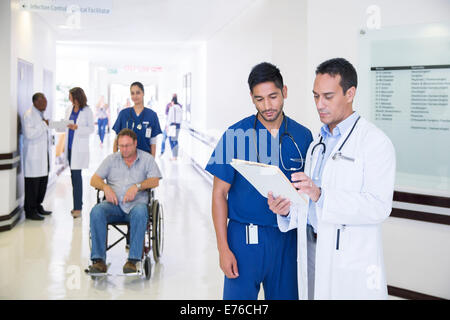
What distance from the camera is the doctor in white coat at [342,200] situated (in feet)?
5.89

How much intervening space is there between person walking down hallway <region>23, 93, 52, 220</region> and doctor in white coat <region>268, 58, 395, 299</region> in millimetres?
4668

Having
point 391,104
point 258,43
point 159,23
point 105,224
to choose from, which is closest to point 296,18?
point 391,104

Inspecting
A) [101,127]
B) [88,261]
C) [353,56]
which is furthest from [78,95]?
[101,127]

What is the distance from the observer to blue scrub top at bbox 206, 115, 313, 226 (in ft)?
6.91

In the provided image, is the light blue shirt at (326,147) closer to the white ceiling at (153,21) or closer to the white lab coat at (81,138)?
the white ceiling at (153,21)

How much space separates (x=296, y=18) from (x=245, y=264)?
3.01m

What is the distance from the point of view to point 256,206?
83.4 inches

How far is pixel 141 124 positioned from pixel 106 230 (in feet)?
5.04

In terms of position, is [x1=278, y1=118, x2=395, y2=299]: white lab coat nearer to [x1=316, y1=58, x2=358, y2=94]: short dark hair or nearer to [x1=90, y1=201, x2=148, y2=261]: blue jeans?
[x1=316, y1=58, x2=358, y2=94]: short dark hair

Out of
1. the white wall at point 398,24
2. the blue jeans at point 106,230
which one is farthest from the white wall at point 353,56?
the blue jeans at point 106,230

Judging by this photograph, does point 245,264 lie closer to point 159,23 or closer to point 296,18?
point 296,18

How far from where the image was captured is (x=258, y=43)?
20.8 ft

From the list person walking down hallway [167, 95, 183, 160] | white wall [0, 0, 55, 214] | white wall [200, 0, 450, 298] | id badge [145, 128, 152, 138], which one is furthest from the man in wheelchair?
person walking down hallway [167, 95, 183, 160]

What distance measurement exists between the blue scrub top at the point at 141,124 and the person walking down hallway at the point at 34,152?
53.6 inches
